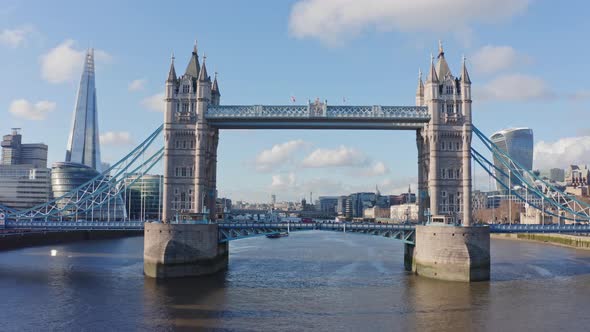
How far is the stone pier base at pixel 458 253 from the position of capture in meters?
57.1

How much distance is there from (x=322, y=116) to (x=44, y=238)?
237 feet

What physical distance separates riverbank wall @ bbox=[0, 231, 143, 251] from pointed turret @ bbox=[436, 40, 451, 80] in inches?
3061

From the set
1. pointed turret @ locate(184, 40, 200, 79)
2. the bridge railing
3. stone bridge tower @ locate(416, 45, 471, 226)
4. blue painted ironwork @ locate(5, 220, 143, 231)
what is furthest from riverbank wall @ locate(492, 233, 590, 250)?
blue painted ironwork @ locate(5, 220, 143, 231)

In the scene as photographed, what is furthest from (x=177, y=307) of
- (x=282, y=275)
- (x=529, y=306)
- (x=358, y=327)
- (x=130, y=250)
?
(x=130, y=250)

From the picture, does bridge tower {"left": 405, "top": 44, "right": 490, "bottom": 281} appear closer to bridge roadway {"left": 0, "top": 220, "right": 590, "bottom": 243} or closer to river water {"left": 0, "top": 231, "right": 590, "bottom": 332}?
bridge roadway {"left": 0, "top": 220, "right": 590, "bottom": 243}

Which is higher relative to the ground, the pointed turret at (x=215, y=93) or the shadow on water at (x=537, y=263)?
the pointed turret at (x=215, y=93)

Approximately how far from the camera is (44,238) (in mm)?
108188

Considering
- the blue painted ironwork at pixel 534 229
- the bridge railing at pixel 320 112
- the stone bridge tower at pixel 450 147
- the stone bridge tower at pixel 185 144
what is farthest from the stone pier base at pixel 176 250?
the blue painted ironwork at pixel 534 229

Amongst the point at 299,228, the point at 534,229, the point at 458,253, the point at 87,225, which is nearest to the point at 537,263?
the point at 534,229

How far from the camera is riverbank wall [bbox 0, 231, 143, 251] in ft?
312

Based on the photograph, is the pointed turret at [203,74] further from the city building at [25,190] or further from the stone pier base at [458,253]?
the city building at [25,190]

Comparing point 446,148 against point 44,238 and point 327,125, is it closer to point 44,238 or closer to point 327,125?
point 327,125

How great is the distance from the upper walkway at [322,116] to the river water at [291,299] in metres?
19.0

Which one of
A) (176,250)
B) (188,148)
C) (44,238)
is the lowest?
(44,238)
